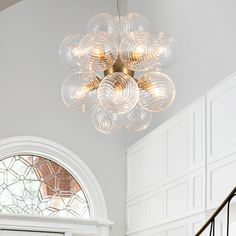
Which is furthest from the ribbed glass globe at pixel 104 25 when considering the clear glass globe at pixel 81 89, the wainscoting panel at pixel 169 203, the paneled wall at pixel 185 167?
the wainscoting panel at pixel 169 203

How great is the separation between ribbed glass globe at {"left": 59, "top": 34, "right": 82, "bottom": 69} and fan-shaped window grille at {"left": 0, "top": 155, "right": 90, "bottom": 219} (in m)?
3.43

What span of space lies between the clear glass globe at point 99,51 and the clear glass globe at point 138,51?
0.24 feet

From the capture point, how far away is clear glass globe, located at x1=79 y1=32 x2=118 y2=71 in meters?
4.68

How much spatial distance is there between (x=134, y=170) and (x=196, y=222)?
1915 mm

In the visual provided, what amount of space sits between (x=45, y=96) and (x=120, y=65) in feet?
11.9

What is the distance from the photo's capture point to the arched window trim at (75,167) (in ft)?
26.7

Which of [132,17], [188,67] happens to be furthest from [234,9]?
[132,17]

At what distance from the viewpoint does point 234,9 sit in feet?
20.8

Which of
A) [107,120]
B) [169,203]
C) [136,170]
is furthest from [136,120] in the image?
[136,170]

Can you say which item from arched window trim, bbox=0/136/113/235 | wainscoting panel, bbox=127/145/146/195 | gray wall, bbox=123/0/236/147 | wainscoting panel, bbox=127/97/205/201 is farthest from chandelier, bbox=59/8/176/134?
arched window trim, bbox=0/136/113/235

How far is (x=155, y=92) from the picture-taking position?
4.72m

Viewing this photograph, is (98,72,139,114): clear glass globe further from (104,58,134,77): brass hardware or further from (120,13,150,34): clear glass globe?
(120,13,150,34): clear glass globe

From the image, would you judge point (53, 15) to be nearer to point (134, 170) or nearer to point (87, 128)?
point (87, 128)

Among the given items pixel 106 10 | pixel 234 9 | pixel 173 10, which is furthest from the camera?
pixel 106 10
